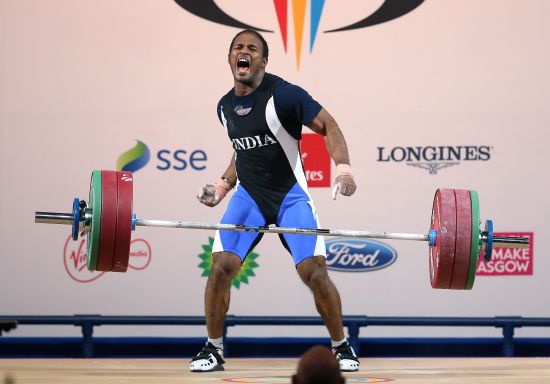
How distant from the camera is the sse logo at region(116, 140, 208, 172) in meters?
6.53

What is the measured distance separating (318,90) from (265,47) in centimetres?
125

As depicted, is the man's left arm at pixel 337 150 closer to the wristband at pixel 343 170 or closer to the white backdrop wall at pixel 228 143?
the wristband at pixel 343 170

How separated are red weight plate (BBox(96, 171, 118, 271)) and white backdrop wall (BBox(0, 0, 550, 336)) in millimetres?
1862

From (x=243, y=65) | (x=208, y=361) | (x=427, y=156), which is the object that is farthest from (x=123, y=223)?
(x=427, y=156)

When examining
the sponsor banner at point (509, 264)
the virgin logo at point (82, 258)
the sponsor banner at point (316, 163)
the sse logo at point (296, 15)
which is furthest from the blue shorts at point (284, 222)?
the sponsor banner at point (509, 264)

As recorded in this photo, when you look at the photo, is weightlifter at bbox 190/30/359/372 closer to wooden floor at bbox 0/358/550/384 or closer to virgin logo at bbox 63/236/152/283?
wooden floor at bbox 0/358/550/384

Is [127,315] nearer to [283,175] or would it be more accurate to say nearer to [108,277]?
[108,277]

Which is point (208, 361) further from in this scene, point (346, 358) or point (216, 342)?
point (346, 358)

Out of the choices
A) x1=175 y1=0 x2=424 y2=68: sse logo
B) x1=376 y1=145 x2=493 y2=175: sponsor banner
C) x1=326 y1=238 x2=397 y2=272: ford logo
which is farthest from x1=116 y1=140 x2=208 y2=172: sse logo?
x1=376 y1=145 x2=493 y2=175: sponsor banner

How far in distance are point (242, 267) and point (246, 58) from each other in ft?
5.57

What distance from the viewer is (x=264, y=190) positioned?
5.21 metres

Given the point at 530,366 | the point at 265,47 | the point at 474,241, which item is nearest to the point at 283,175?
the point at 265,47

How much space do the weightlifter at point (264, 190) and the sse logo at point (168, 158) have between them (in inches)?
49.2

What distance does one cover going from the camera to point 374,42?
6.59 meters
